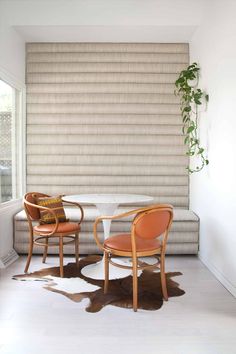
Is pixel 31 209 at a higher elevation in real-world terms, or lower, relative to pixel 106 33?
lower

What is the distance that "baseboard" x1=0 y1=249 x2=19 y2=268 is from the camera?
11.5 ft

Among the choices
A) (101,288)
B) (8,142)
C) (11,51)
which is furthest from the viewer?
(8,142)

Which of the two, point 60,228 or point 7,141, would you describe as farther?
point 7,141

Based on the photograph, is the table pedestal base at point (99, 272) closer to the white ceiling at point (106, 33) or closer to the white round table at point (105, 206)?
the white round table at point (105, 206)

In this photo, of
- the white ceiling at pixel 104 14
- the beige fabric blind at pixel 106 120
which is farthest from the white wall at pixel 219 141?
the beige fabric blind at pixel 106 120

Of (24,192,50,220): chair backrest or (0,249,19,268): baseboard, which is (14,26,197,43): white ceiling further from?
(0,249,19,268): baseboard

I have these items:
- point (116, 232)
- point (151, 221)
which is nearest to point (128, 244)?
point (151, 221)

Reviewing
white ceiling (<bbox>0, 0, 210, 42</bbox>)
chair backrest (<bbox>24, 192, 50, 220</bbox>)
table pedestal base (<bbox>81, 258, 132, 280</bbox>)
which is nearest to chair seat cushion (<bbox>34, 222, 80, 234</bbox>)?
chair backrest (<bbox>24, 192, 50, 220</bbox>)

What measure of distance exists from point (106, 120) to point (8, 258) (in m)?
2.22

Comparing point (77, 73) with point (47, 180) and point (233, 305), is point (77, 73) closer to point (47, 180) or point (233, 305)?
point (47, 180)

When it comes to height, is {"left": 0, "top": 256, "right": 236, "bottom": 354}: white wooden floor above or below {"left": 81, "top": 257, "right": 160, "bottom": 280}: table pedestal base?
below

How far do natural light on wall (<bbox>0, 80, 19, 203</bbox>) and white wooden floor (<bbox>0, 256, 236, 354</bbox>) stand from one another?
4.69 ft

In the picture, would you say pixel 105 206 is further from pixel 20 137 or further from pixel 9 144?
pixel 20 137

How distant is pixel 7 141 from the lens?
402cm
